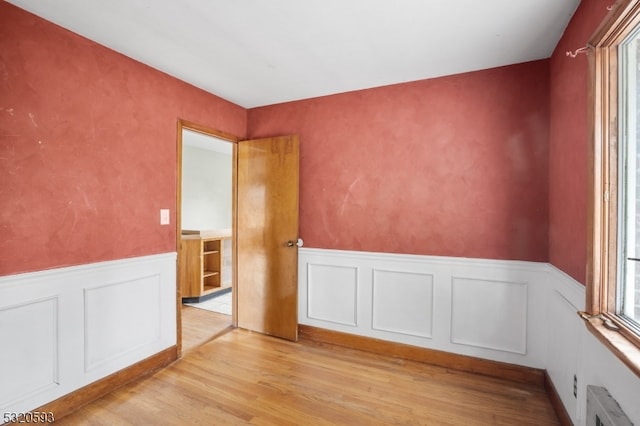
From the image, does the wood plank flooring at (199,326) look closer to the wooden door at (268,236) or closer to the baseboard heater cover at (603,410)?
the wooden door at (268,236)

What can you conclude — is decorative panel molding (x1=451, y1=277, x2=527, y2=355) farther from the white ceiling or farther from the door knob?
the white ceiling

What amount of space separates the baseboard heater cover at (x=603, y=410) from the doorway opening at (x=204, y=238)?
9.32ft

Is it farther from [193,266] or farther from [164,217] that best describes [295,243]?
[193,266]

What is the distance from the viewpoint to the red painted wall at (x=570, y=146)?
62.4 inches

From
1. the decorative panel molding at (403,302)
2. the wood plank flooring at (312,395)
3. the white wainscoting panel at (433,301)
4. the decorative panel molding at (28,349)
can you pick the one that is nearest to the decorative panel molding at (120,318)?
the decorative panel molding at (28,349)

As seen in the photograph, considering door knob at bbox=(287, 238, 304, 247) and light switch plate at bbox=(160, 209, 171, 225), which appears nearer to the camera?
light switch plate at bbox=(160, 209, 171, 225)

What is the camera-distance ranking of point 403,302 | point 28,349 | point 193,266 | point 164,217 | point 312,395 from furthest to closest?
point 193,266
point 403,302
point 164,217
point 312,395
point 28,349

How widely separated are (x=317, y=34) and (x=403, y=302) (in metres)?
2.30

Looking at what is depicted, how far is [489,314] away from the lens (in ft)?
8.07

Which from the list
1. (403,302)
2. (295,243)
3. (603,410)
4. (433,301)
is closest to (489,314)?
(433,301)

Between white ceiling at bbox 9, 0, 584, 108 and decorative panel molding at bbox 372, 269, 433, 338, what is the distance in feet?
5.95

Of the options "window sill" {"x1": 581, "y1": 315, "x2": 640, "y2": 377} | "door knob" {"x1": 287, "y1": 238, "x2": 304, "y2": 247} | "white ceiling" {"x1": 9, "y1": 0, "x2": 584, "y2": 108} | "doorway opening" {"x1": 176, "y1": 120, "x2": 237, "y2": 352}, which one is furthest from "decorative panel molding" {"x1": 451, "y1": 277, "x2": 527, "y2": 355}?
"doorway opening" {"x1": 176, "y1": 120, "x2": 237, "y2": 352}

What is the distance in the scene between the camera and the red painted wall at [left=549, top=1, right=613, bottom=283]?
1.59 meters

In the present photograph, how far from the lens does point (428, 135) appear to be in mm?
2646
